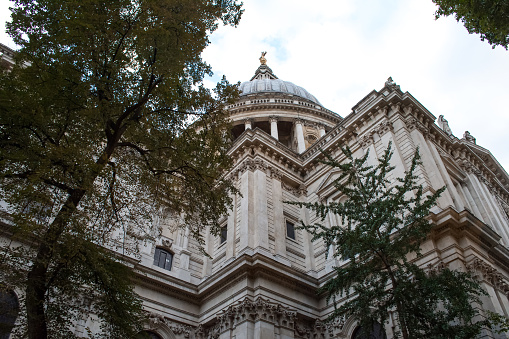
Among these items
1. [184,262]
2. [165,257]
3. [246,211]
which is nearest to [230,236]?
[246,211]

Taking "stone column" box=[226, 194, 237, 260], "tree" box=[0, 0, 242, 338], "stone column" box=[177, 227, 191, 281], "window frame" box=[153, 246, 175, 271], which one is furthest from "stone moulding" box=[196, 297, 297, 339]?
"tree" box=[0, 0, 242, 338]

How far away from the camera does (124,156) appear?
12703mm

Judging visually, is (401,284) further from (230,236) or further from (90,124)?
(230,236)

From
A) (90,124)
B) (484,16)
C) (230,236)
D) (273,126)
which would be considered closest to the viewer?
(484,16)

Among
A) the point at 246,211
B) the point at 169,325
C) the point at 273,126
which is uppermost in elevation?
the point at 273,126

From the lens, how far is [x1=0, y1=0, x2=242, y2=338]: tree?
8586mm

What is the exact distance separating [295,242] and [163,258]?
287 inches

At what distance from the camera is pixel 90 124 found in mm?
10594

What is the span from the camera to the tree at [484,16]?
10.0 metres

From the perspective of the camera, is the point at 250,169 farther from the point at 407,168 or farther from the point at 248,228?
the point at 407,168

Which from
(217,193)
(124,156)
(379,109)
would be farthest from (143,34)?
(379,109)

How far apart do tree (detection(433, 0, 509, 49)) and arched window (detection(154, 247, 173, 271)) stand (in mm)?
16959

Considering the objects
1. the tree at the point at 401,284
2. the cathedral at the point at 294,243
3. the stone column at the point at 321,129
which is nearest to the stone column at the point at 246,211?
the cathedral at the point at 294,243

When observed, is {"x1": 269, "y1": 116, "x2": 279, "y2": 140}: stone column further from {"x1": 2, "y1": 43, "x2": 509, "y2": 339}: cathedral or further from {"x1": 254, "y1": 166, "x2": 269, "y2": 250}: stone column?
{"x1": 254, "y1": 166, "x2": 269, "y2": 250}: stone column
